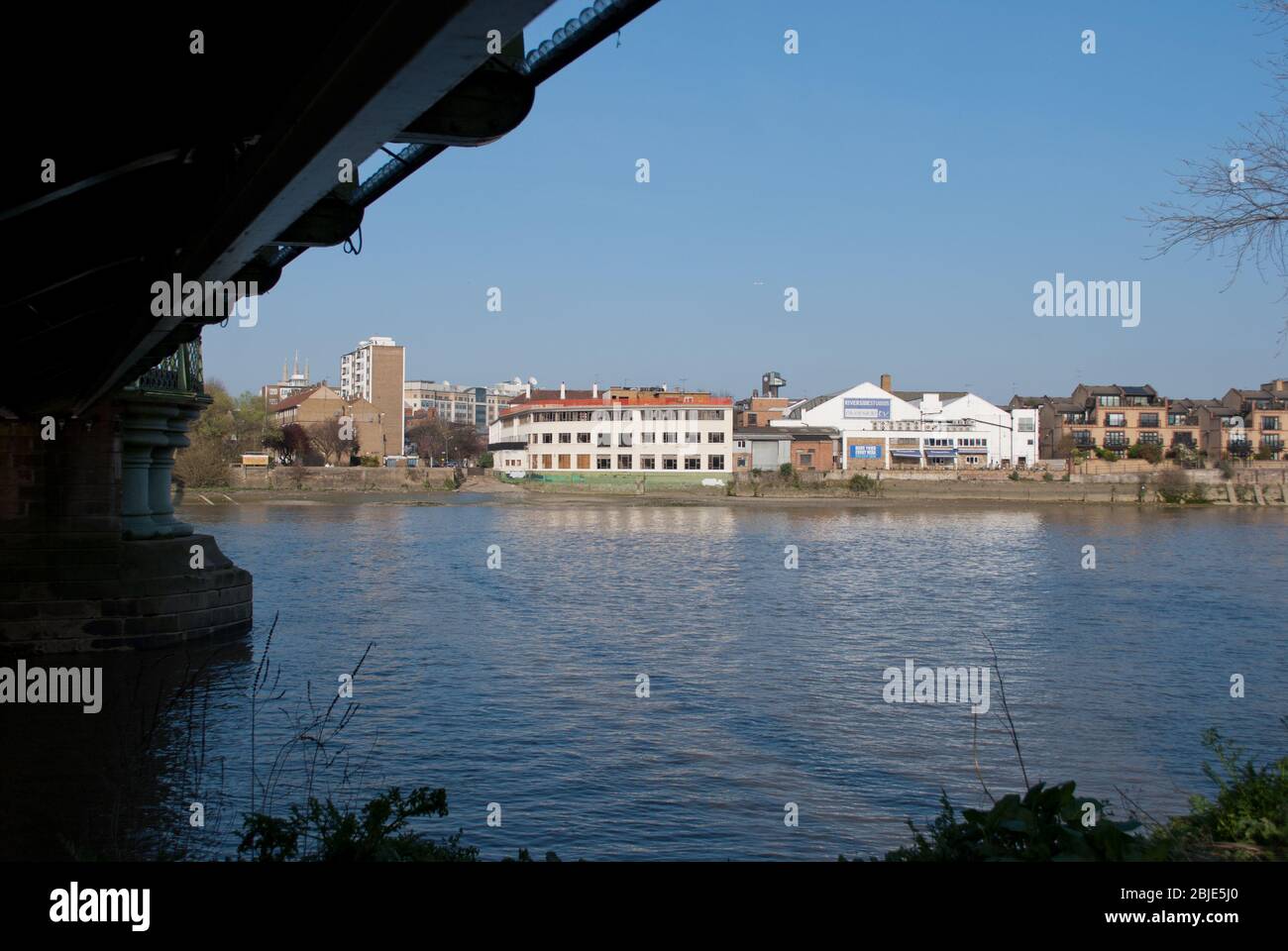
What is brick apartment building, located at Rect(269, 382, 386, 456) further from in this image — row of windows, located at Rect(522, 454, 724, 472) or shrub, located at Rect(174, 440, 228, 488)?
shrub, located at Rect(174, 440, 228, 488)

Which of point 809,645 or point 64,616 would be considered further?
point 809,645

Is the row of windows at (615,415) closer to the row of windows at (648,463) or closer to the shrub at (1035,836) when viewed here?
the row of windows at (648,463)

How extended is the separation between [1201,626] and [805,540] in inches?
1091

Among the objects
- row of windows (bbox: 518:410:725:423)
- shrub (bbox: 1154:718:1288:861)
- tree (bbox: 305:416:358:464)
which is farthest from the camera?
tree (bbox: 305:416:358:464)

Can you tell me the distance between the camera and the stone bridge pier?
60.5 ft

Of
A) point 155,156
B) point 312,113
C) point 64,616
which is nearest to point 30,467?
point 64,616

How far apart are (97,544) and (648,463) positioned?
3377 inches

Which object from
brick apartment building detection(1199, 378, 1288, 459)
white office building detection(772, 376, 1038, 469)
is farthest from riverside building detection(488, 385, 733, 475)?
brick apartment building detection(1199, 378, 1288, 459)

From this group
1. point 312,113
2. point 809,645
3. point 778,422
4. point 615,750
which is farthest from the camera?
point 778,422

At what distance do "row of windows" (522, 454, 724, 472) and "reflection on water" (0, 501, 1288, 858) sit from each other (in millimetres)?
60429

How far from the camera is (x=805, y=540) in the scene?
177ft

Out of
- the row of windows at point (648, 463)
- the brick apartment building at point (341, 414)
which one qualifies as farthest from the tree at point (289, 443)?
the row of windows at point (648, 463)
